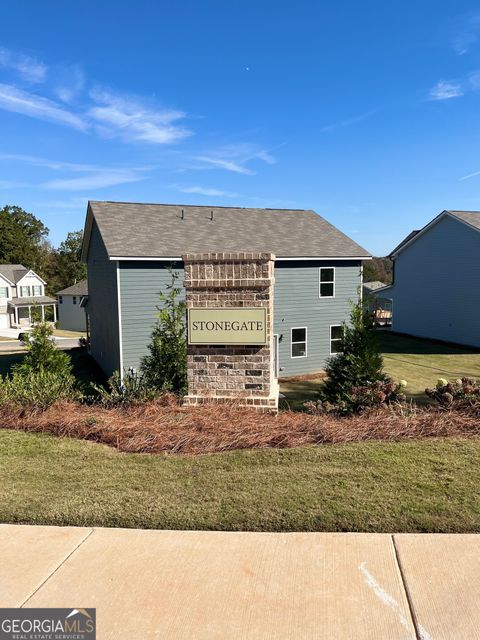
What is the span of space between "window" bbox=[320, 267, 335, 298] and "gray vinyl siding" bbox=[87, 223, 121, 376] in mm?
9008

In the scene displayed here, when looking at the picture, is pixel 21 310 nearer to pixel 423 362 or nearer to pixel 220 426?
pixel 423 362

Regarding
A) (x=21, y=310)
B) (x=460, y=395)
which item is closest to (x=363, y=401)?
(x=460, y=395)

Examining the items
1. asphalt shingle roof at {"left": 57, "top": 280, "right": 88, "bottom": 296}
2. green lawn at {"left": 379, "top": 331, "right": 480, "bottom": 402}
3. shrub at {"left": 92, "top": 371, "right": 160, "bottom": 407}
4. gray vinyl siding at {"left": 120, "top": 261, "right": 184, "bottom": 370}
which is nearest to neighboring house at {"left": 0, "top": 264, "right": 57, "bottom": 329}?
asphalt shingle roof at {"left": 57, "top": 280, "right": 88, "bottom": 296}

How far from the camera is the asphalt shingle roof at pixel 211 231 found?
19.0m

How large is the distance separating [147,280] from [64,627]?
16205mm

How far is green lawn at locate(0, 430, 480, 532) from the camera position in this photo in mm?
3836

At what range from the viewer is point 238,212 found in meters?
23.8

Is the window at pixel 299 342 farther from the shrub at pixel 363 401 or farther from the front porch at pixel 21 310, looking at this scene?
the front porch at pixel 21 310

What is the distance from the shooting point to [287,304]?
69.0 feet

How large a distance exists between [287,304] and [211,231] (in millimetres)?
4568

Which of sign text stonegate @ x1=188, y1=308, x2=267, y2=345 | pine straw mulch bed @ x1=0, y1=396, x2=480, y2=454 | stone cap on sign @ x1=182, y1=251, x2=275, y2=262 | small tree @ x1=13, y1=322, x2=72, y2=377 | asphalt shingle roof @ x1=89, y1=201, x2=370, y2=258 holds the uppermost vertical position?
asphalt shingle roof @ x1=89, y1=201, x2=370, y2=258

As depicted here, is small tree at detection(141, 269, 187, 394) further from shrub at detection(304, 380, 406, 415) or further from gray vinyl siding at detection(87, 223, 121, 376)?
gray vinyl siding at detection(87, 223, 121, 376)

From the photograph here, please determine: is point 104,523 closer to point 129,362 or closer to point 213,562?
point 213,562
